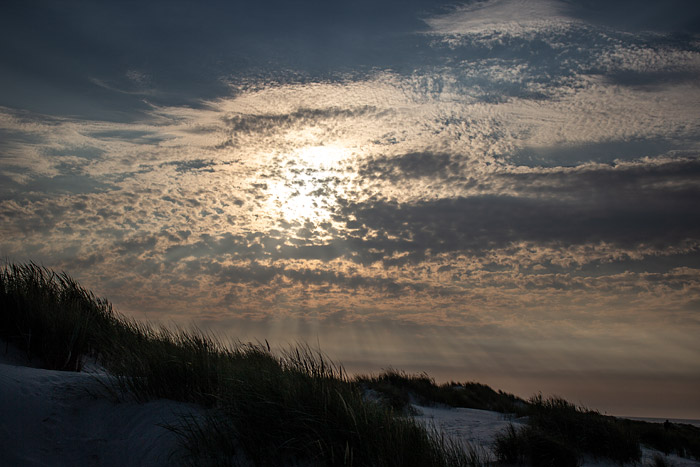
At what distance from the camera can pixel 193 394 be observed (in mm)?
5531

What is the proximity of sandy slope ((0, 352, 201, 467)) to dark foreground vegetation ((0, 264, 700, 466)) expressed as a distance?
23cm

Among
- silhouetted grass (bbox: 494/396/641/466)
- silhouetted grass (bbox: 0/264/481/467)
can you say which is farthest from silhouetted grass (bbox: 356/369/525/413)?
silhouetted grass (bbox: 0/264/481/467)

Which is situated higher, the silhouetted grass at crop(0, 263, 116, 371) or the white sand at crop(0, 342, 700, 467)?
the silhouetted grass at crop(0, 263, 116, 371)

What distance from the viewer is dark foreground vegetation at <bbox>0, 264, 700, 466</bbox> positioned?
4.48m

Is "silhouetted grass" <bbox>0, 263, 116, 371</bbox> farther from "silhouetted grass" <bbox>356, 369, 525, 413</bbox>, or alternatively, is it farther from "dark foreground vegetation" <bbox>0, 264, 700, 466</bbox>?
"silhouetted grass" <bbox>356, 369, 525, 413</bbox>

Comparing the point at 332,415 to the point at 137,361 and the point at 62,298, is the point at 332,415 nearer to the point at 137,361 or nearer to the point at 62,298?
the point at 137,361

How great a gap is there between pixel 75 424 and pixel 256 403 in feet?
6.50

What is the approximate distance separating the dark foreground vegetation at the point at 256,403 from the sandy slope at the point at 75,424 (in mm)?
226

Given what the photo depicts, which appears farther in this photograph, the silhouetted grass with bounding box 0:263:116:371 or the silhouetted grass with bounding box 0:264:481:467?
the silhouetted grass with bounding box 0:263:116:371

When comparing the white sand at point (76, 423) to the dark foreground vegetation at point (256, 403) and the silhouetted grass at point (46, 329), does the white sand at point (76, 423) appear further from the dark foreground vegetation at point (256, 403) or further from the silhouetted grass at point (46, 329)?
the silhouetted grass at point (46, 329)

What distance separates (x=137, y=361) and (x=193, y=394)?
37.4 inches

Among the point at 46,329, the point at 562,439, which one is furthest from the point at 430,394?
the point at 46,329

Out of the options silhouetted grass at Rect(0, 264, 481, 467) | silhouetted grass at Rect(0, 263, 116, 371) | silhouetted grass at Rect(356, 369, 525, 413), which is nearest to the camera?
silhouetted grass at Rect(0, 264, 481, 467)

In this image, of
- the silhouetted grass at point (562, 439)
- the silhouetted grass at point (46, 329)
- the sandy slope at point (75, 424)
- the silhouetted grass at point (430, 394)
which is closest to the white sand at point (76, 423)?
the sandy slope at point (75, 424)
